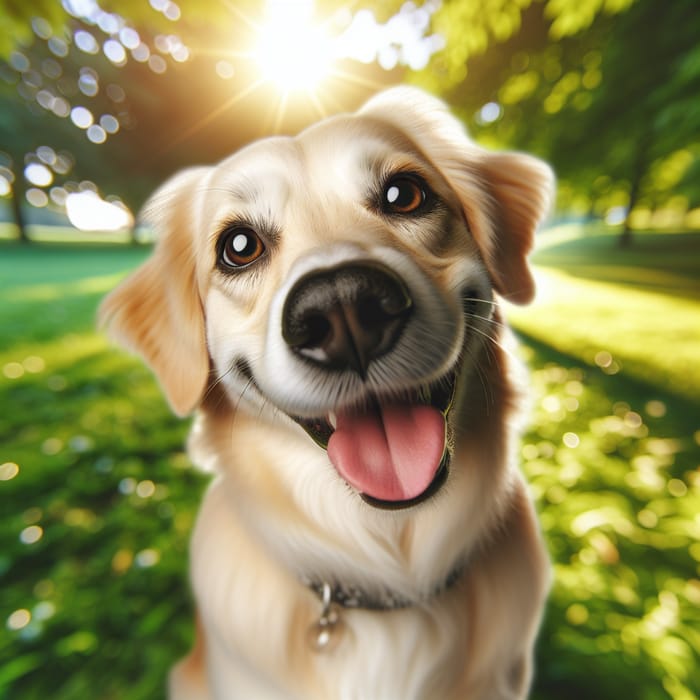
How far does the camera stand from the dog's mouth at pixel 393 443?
45.5 inches

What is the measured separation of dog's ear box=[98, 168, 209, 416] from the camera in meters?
1.51

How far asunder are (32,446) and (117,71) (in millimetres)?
8726

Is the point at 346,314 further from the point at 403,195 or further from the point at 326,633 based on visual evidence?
the point at 326,633

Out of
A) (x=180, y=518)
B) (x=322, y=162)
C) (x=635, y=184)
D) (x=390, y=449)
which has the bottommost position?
(x=180, y=518)

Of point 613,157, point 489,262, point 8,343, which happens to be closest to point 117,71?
point 8,343

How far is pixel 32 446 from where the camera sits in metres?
3.49

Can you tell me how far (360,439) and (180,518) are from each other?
6.87 ft

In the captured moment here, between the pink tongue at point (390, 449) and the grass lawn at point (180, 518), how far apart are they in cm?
145

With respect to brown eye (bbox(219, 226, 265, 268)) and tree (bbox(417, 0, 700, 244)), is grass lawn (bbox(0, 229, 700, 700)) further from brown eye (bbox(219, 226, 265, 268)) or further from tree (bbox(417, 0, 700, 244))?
tree (bbox(417, 0, 700, 244))

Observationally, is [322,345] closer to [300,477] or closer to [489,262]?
[300,477]

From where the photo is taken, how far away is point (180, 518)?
9.12 ft

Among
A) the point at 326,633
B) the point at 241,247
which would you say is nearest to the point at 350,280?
the point at 241,247

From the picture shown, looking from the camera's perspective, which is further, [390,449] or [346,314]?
[390,449]

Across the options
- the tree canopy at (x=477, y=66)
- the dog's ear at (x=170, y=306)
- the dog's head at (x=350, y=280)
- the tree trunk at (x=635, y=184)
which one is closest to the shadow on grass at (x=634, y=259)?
the tree trunk at (x=635, y=184)
